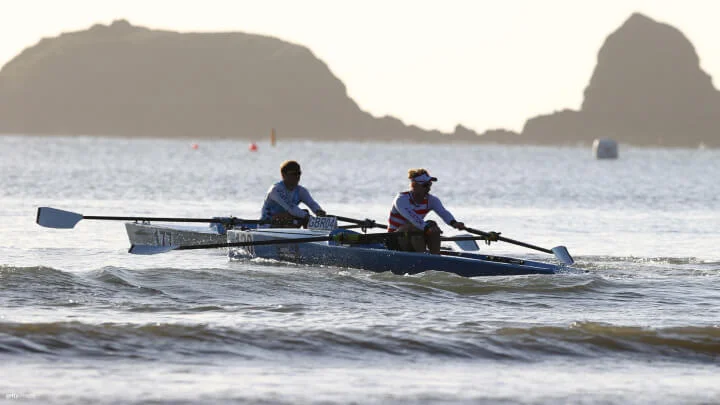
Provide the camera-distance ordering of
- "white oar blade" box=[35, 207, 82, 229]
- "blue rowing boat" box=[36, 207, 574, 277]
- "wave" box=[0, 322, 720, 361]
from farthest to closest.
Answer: "white oar blade" box=[35, 207, 82, 229] → "blue rowing boat" box=[36, 207, 574, 277] → "wave" box=[0, 322, 720, 361]

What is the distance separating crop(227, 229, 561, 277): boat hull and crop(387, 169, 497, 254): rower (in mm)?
271

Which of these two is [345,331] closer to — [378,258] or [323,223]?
[378,258]

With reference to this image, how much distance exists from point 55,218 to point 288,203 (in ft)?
14.4

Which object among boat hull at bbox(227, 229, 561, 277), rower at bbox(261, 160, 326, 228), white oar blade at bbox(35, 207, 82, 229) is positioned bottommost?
boat hull at bbox(227, 229, 561, 277)

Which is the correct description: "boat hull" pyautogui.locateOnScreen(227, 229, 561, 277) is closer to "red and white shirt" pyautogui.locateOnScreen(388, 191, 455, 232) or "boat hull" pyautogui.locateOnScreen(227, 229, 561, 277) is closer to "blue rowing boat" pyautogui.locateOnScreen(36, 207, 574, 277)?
"blue rowing boat" pyautogui.locateOnScreen(36, 207, 574, 277)

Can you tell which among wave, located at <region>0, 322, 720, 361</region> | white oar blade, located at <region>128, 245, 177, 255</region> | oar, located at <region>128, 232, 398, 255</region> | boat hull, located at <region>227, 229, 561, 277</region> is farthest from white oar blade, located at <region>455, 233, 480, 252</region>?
wave, located at <region>0, 322, 720, 361</region>

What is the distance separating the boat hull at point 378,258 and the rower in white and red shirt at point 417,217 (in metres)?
0.28

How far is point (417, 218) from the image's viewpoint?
17641mm

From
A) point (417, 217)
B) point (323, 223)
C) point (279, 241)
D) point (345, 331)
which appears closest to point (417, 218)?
point (417, 217)

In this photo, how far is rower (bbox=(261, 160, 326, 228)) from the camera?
20422 mm

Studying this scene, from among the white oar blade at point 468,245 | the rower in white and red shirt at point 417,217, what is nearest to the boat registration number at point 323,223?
the rower in white and red shirt at point 417,217

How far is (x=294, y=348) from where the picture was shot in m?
12.3

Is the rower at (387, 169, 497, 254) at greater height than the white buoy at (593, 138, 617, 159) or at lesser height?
lesser

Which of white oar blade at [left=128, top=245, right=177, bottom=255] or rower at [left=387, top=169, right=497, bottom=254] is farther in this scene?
white oar blade at [left=128, top=245, right=177, bottom=255]
